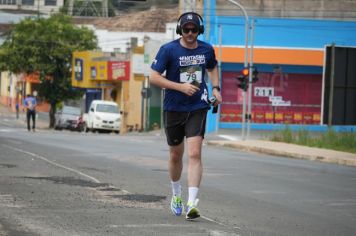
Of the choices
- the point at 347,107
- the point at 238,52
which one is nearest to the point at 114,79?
the point at 238,52

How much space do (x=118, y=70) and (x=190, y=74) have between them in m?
53.5

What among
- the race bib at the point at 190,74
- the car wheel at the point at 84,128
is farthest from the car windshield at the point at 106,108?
the race bib at the point at 190,74

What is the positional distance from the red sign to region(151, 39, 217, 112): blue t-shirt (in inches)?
2034

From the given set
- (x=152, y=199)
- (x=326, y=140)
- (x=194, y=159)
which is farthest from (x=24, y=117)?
(x=194, y=159)

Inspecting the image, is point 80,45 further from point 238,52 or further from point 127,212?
point 127,212

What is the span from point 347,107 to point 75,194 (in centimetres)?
2036

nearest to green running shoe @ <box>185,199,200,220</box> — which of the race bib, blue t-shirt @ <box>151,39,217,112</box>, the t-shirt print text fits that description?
blue t-shirt @ <box>151,39,217,112</box>

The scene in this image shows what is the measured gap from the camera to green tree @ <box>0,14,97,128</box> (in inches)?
2581

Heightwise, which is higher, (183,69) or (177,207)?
(183,69)

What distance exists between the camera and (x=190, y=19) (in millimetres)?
9000

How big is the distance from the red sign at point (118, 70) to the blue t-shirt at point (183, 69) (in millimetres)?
51656

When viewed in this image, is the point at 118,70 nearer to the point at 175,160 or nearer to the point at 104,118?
the point at 104,118

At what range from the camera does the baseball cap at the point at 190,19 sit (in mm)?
8969

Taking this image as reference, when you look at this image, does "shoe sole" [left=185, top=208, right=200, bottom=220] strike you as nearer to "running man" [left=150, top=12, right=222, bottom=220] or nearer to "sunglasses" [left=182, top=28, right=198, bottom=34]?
"running man" [left=150, top=12, right=222, bottom=220]
